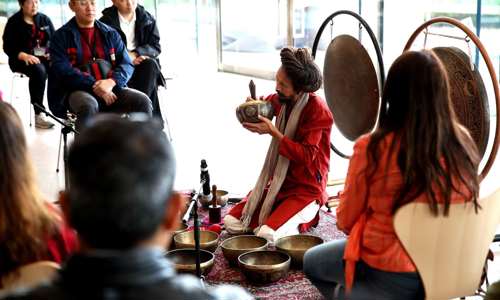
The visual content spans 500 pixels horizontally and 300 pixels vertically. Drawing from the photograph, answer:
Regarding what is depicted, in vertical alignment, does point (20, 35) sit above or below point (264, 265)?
above

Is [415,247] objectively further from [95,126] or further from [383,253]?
[95,126]

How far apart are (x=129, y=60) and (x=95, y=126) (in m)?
3.57

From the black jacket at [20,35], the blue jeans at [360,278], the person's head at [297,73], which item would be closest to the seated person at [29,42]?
the black jacket at [20,35]

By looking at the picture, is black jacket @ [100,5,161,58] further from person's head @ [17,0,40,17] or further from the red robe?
the red robe

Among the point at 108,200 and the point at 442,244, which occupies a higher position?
the point at 108,200

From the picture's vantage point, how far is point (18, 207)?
1539mm

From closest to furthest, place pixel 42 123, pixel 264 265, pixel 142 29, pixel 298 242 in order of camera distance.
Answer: pixel 264 265, pixel 298 242, pixel 142 29, pixel 42 123

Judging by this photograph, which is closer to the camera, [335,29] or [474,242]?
[474,242]

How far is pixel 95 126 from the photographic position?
1.04m

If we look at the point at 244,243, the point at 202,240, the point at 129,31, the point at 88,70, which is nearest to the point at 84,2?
the point at 88,70

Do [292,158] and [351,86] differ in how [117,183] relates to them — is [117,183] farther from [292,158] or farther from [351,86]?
[351,86]

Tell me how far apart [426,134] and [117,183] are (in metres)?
1.13

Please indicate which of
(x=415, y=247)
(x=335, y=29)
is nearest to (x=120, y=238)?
(x=415, y=247)

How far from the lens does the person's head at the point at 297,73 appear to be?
3171 mm
